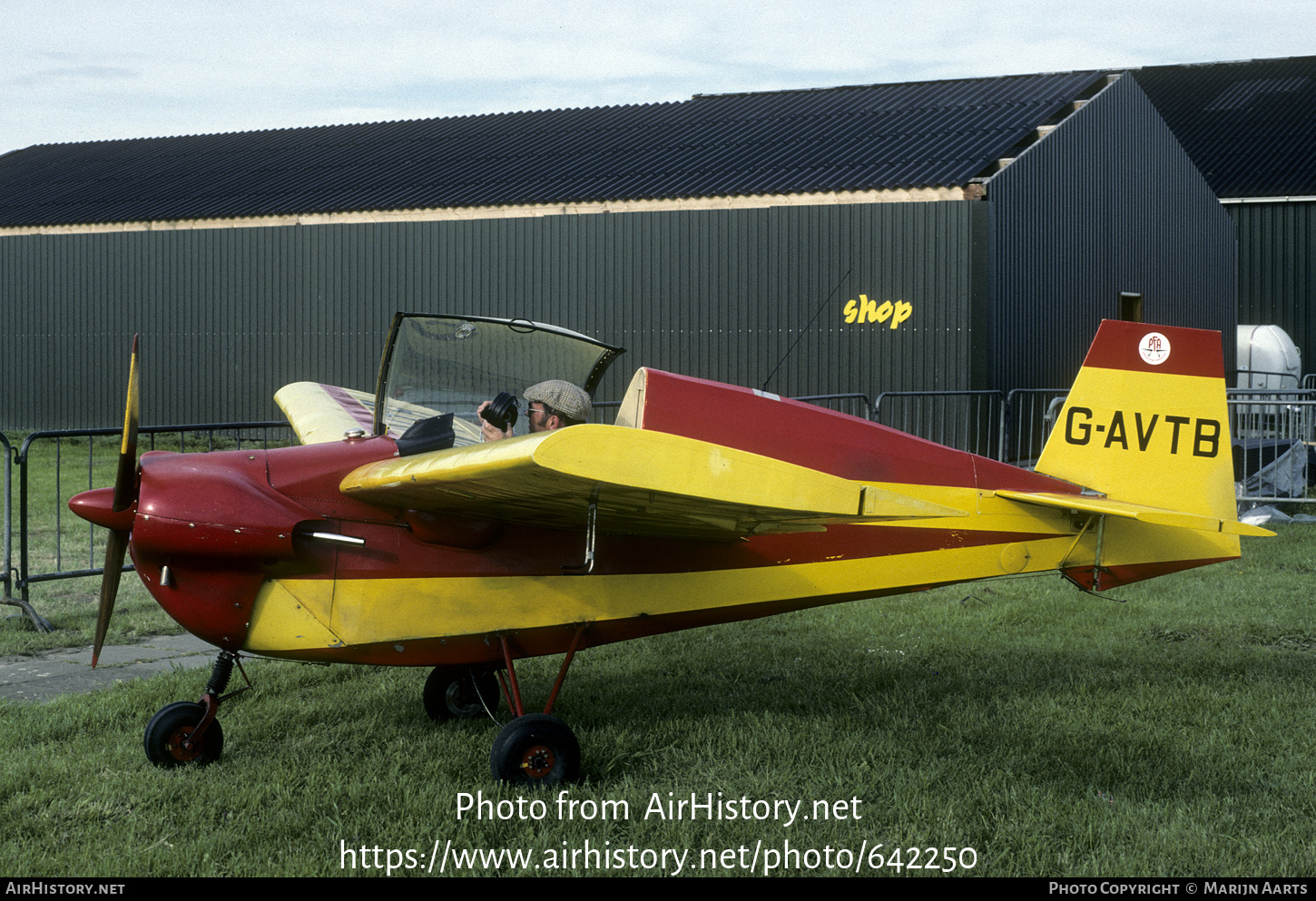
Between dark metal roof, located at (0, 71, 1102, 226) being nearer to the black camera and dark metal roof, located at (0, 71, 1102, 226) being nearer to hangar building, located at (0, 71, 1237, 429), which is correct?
hangar building, located at (0, 71, 1237, 429)

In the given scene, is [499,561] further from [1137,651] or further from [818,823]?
[1137,651]

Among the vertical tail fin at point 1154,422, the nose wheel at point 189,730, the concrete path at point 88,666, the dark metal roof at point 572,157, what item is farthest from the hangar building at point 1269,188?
the nose wheel at point 189,730

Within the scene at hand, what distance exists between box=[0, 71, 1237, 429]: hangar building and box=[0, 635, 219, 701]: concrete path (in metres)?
9.66

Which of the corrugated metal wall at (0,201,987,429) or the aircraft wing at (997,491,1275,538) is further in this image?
the corrugated metal wall at (0,201,987,429)

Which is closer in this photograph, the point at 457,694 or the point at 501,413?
the point at 501,413

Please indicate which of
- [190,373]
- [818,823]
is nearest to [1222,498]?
[818,823]

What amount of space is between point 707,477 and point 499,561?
1.41 meters

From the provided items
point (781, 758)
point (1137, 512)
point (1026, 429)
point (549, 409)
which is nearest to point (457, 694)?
point (549, 409)

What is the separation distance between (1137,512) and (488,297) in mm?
13304

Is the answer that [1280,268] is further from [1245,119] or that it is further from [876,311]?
[876,311]

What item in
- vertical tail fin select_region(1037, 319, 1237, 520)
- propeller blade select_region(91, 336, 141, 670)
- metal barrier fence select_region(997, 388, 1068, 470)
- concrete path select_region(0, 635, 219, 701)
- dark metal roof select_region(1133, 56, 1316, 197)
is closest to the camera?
propeller blade select_region(91, 336, 141, 670)

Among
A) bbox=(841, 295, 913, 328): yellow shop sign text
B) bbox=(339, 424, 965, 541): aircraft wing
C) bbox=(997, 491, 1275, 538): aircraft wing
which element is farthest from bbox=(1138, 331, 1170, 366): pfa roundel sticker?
bbox=(841, 295, 913, 328): yellow shop sign text

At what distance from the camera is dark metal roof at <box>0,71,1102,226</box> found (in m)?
15.6

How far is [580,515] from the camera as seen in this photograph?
12.5ft
